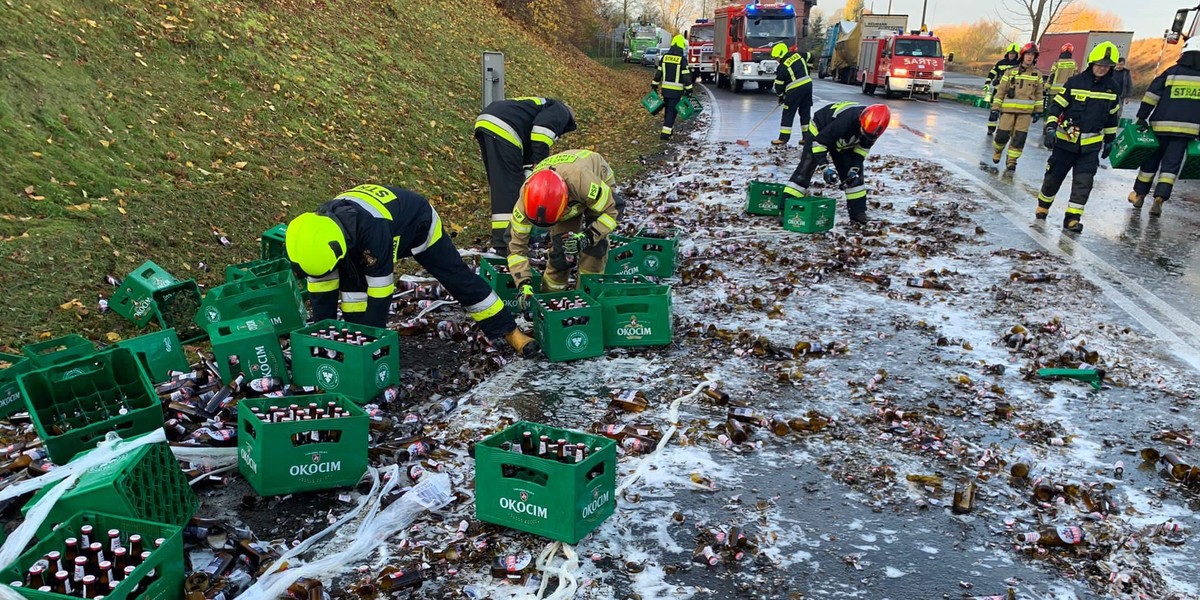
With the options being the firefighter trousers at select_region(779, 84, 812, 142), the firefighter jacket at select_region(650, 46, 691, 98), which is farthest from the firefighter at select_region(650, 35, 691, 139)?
the firefighter trousers at select_region(779, 84, 812, 142)

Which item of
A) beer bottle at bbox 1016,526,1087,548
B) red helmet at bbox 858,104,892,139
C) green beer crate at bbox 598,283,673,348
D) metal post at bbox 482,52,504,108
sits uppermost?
metal post at bbox 482,52,504,108

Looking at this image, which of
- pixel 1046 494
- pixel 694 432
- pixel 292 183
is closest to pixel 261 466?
pixel 694 432

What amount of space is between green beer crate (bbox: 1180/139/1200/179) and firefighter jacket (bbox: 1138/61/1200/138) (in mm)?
198

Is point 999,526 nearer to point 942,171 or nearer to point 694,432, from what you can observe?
point 694,432

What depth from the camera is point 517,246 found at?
6.20 meters

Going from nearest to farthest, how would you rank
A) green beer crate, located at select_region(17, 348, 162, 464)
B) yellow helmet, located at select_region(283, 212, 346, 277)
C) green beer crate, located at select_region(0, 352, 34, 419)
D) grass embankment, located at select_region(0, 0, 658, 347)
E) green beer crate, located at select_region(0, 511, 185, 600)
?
green beer crate, located at select_region(0, 511, 185, 600)
green beer crate, located at select_region(17, 348, 162, 464)
green beer crate, located at select_region(0, 352, 34, 419)
yellow helmet, located at select_region(283, 212, 346, 277)
grass embankment, located at select_region(0, 0, 658, 347)

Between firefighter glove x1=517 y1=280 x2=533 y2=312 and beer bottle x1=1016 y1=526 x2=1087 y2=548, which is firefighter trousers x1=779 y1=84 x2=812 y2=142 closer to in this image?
firefighter glove x1=517 y1=280 x2=533 y2=312

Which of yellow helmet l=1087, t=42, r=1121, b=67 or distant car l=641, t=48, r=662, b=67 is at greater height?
yellow helmet l=1087, t=42, r=1121, b=67

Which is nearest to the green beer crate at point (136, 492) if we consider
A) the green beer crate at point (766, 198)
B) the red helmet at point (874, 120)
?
the red helmet at point (874, 120)

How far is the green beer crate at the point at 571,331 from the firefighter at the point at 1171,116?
8.85 m

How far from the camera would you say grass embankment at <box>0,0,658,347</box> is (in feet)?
21.5

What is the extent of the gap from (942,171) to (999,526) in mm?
10953

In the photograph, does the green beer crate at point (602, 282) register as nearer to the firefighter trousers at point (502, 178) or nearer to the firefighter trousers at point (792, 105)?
the firefighter trousers at point (502, 178)

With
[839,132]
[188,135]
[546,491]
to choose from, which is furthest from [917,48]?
[546,491]
